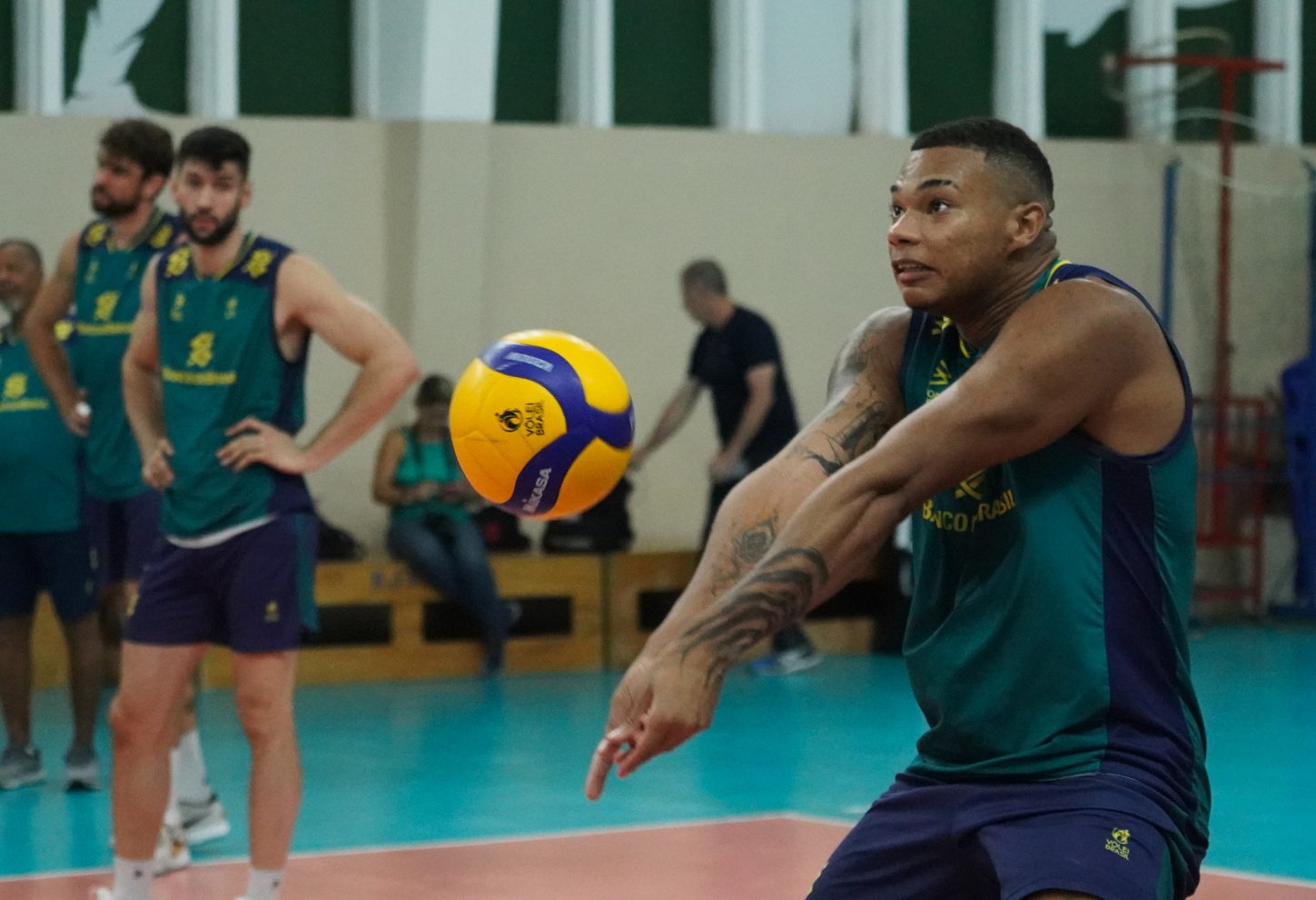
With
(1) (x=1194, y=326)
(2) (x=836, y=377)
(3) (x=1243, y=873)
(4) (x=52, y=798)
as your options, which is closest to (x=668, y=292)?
(1) (x=1194, y=326)

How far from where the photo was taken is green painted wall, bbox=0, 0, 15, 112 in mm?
10914

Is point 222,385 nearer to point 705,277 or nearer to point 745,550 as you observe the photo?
point 745,550

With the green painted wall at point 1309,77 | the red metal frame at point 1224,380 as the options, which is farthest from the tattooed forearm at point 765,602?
the green painted wall at point 1309,77

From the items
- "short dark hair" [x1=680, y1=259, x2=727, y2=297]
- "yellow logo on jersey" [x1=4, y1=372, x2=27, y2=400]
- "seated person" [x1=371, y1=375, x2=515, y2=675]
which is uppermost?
"short dark hair" [x1=680, y1=259, x2=727, y2=297]

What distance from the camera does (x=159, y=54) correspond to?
1117 cm

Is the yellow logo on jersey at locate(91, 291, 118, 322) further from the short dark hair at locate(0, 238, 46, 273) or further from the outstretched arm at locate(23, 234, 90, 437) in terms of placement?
the short dark hair at locate(0, 238, 46, 273)

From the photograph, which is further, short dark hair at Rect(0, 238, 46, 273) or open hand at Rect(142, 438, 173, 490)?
short dark hair at Rect(0, 238, 46, 273)

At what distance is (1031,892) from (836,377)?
38.1 inches

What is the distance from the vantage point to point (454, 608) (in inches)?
424

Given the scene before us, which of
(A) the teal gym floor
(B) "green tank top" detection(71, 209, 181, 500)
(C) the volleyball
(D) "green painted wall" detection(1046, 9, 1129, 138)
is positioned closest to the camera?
(C) the volleyball

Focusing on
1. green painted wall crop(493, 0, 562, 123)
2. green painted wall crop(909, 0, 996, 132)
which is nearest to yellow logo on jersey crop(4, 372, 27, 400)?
green painted wall crop(493, 0, 562, 123)

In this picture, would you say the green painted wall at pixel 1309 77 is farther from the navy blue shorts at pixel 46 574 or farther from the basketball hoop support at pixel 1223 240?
the navy blue shorts at pixel 46 574

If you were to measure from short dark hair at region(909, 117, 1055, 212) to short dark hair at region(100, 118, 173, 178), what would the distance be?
390 cm

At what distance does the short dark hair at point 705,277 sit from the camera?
10211 millimetres
